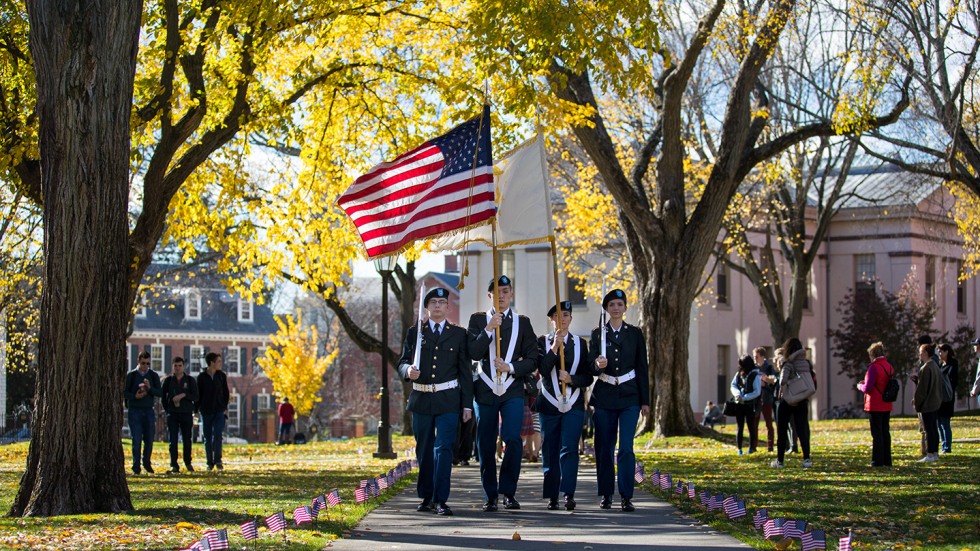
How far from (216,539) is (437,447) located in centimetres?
417

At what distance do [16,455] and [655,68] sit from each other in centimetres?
1880

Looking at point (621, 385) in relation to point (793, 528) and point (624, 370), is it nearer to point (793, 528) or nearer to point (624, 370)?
point (624, 370)

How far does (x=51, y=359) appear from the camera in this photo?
1221 cm

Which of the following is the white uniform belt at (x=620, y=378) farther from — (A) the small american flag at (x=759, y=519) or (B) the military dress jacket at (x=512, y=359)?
(A) the small american flag at (x=759, y=519)

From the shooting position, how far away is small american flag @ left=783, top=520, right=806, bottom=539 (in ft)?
30.3

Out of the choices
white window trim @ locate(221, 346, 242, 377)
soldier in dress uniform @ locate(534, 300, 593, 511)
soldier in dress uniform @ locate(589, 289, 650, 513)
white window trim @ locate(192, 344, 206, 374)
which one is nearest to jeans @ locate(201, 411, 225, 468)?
soldier in dress uniform @ locate(534, 300, 593, 511)

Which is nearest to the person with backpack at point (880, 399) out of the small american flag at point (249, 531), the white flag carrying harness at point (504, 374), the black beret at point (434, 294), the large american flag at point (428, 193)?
the white flag carrying harness at point (504, 374)

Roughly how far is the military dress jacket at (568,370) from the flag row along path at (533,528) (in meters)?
1.01

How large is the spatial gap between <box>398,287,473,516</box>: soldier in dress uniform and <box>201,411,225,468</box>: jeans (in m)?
9.59

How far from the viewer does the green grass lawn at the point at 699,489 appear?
1023cm

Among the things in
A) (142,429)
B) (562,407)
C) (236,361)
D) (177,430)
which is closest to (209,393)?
(177,430)

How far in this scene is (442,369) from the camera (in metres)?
12.3

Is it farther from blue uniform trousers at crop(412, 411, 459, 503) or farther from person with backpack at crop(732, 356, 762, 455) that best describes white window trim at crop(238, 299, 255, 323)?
blue uniform trousers at crop(412, 411, 459, 503)

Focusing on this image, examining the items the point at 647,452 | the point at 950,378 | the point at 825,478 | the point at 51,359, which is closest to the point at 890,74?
the point at 950,378
